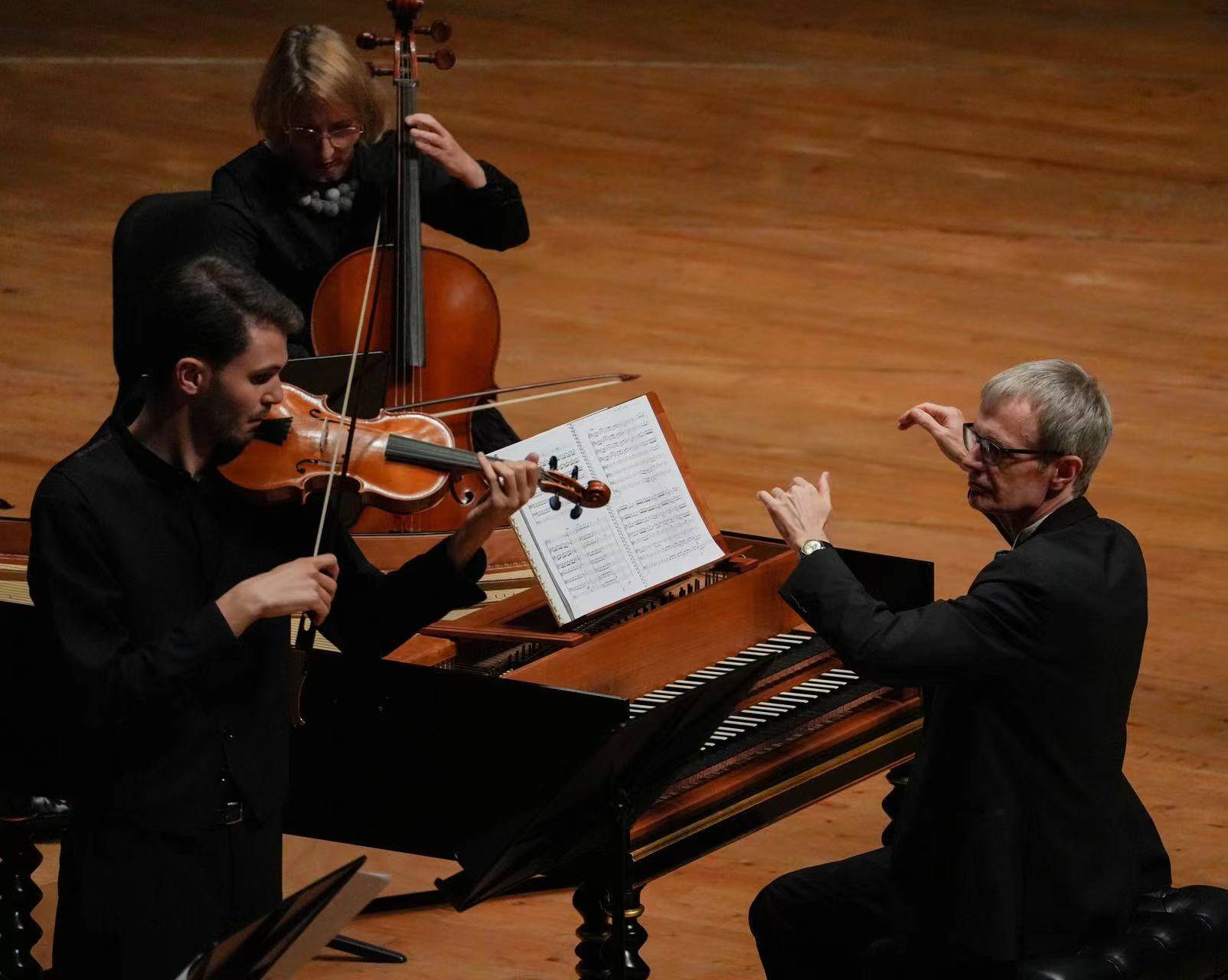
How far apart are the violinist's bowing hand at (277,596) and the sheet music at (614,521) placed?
0.59 metres

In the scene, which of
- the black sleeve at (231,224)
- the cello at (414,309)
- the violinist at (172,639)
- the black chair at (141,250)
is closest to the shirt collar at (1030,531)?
the violinist at (172,639)

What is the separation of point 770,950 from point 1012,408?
92cm

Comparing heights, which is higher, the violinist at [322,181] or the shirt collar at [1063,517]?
the violinist at [322,181]

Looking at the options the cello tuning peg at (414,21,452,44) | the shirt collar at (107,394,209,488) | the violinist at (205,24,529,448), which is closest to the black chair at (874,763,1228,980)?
the shirt collar at (107,394,209,488)

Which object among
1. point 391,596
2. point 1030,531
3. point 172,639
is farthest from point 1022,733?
point 172,639

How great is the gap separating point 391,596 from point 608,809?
0.39 meters

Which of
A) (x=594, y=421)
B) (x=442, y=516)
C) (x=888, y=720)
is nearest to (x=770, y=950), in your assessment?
(x=888, y=720)

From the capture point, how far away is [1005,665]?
253 centimetres

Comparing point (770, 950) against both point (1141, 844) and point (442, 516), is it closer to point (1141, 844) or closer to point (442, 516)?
point (1141, 844)

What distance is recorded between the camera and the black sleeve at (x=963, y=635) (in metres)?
2.52

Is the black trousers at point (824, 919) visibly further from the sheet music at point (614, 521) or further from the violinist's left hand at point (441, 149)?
the violinist's left hand at point (441, 149)

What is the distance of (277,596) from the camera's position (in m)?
2.17

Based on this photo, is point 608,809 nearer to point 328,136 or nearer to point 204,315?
point 204,315

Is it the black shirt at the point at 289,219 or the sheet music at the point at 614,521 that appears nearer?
the sheet music at the point at 614,521
